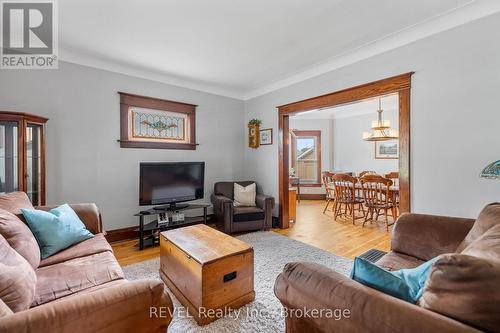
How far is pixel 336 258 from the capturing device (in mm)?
2877

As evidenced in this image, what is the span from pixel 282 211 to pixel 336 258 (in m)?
1.41

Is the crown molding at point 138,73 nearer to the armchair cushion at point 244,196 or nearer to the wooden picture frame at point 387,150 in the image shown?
the armchair cushion at point 244,196

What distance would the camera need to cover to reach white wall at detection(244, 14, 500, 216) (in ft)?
6.88

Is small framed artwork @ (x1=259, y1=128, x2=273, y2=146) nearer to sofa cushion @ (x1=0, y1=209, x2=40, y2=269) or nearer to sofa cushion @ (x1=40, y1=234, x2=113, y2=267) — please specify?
sofa cushion @ (x1=40, y1=234, x2=113, y2=267)

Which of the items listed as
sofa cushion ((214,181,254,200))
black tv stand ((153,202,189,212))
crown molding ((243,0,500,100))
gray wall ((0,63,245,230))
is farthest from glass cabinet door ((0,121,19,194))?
crown molding ((243,0,500,100))

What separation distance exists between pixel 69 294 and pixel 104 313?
0.63m

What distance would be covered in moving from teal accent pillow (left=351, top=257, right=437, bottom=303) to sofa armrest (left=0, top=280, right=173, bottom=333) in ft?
2.84

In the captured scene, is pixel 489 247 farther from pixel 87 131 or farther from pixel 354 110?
pixel 354 110

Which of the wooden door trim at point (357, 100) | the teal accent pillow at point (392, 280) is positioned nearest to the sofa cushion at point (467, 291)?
the teal accent pillow at point (392, 280)

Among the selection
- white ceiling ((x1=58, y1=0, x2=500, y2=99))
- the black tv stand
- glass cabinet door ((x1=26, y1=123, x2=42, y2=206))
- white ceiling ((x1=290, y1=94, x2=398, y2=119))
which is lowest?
the black tv stand

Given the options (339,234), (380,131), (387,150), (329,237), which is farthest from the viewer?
(387,150)

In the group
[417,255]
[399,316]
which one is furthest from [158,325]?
[417,255]

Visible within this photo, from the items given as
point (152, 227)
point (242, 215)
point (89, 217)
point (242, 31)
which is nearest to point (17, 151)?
point (89, 217)

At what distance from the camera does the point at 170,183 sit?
3.59 metres
